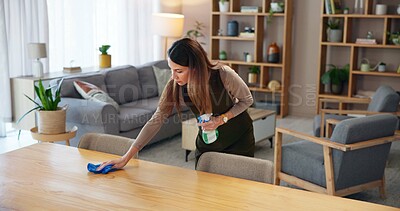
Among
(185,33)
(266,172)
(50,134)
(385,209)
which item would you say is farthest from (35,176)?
(185,33)

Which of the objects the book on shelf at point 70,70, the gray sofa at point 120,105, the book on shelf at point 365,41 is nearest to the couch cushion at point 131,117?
the gray sofa at point 120,105

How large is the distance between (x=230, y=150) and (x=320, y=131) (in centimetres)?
246

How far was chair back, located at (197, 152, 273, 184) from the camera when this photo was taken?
2.36 m

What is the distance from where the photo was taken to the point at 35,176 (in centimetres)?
235

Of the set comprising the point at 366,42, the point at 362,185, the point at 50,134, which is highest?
the point at 366,42

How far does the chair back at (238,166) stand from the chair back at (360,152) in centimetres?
145

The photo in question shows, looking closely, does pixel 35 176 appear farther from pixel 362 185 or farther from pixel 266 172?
pixel 362 185

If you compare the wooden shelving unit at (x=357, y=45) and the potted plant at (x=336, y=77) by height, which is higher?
the wooden shelving unit at (x=357, y=45)

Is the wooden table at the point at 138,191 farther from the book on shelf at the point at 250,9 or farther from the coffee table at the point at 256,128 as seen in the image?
the book on shelf at the point at 250,9

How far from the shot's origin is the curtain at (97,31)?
6.24 m

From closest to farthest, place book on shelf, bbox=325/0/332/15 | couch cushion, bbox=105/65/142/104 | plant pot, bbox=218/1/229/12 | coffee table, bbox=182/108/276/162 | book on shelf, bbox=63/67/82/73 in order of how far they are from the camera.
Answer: coffee table, bbox=182/108/276/162, couch cushion, bbox=105/65/142/104, book on shelf, bbox=63/67/82/73, book on shelf, bbox=325/0/332/15, plant pot, bbox=218/1/229/12

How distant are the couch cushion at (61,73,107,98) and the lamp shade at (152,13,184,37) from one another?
1678 millimetres

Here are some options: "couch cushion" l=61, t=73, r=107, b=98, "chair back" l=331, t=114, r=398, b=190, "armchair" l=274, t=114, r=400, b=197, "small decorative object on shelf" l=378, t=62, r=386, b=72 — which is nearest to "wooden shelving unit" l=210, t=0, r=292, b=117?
"small decorative object on shelf" l=378, t=62, r=386, b=72

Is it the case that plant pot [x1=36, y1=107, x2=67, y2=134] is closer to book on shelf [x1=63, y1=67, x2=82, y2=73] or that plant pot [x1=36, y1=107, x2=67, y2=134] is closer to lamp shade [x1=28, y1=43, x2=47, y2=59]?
lamp shade [x1=28, y1=43, x2=47, y2=59]
